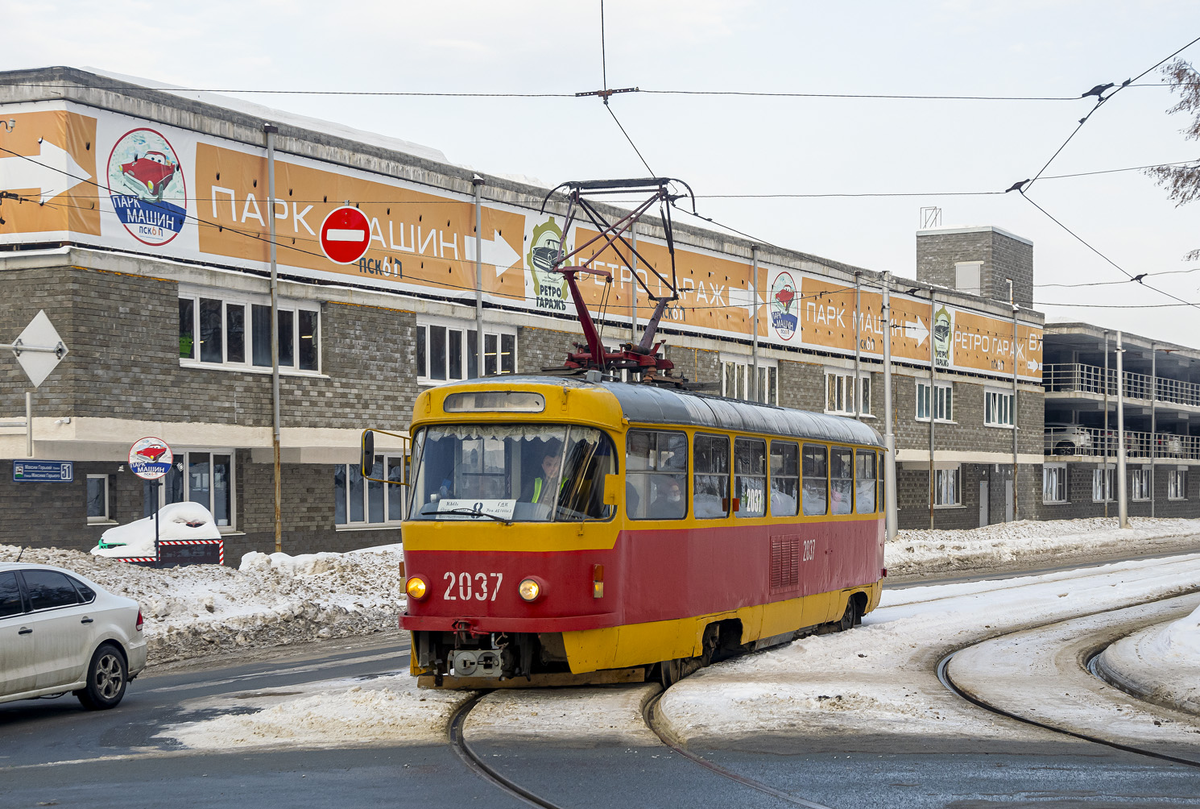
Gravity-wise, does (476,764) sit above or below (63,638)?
below

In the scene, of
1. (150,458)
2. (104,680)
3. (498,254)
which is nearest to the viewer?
(104,680)

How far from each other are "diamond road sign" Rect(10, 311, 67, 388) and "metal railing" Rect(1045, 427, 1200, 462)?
52927 mm

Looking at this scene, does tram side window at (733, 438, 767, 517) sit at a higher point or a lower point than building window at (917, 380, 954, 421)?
lower

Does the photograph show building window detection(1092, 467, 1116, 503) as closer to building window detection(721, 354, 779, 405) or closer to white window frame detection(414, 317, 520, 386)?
building window detection(721, 354, 779, 405)

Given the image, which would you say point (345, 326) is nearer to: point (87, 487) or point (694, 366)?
point (87, 487)

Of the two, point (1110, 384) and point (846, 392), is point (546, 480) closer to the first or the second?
point (846, 392)

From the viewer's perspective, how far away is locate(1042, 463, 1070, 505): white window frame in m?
62.8

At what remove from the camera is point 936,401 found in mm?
51094

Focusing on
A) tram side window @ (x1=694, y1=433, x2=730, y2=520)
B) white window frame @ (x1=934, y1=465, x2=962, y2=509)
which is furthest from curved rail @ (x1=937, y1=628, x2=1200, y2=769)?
white window frame @ (x1=934, y1=465, x2=962, y2=509)

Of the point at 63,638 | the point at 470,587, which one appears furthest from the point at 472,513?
the point at 63,638

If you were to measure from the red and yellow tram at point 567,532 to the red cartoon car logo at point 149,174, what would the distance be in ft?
44.7

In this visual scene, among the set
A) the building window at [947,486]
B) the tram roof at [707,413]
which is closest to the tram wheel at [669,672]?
the tram roof at [707,413]

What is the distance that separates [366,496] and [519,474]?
18031 mm

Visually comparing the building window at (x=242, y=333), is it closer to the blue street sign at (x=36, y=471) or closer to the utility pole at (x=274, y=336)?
the utility pole at (x=274, y=336)
